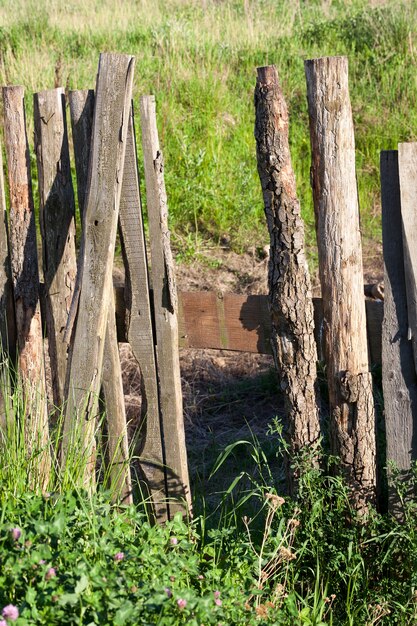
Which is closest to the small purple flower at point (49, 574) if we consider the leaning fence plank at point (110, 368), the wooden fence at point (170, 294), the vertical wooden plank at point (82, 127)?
the wooden fence at point (170, 294)

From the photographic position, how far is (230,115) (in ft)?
23.5

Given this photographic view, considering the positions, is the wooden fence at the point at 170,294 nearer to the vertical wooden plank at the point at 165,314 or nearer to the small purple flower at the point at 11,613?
the vertical wooden plank at the point at 165,314

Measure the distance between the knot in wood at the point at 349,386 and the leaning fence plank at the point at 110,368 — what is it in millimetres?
880

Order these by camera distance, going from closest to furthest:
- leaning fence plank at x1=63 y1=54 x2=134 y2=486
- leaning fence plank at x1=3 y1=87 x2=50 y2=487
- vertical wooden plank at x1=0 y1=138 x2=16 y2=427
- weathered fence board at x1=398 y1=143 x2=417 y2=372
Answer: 1. weathered fence board at x1=398 y1=143 x2=417 y2=372
2. leaning fence plank at x1=63 y1=54 x2=134 y2=486
3. leaning fence plank at x1=3 y1=87 x2=50 y2=487
4. vertical wooden plank at x1=0 y1=138 x2=16 y2=427

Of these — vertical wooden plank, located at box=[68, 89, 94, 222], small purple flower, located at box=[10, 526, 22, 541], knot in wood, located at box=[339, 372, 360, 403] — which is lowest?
small purple flower, located at box=[10, 526, 22, 541]

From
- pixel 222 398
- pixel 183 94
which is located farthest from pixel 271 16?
pixel 222 398

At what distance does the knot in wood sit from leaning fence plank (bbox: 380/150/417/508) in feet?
0.43

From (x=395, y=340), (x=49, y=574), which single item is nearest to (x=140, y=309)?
(x=395, y=340)

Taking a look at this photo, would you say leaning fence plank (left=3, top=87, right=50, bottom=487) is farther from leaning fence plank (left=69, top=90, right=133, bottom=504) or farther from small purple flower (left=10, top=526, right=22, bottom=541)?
small purple flower (left=10, top=526, right=22, bottom=541)

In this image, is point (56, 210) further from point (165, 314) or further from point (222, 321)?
point (222, 321)

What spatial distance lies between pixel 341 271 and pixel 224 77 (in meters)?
5.54

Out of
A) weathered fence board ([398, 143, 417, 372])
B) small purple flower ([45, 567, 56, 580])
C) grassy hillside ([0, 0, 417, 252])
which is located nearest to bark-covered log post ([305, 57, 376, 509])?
weathered fence board ([398, 143, 417, 372])

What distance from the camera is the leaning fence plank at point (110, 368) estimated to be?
9.98ft

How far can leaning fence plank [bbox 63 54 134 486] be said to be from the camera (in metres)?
2.87
